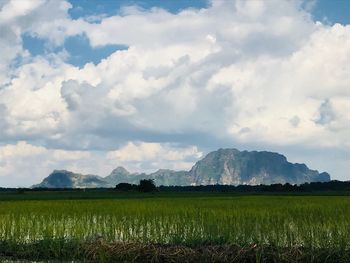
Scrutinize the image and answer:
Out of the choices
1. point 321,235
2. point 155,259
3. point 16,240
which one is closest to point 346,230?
point 321,235

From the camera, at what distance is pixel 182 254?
41.0 feet

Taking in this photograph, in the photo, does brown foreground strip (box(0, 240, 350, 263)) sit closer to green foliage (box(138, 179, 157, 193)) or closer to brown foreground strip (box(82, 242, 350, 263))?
brown foreground strip (box(82, 242, 350, 263))

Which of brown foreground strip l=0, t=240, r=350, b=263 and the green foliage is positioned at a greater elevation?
the green foliage

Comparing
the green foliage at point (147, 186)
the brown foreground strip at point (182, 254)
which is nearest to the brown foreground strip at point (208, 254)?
the brown foreground strip at point (182, 254)

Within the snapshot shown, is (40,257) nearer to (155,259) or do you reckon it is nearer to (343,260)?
(155,259)

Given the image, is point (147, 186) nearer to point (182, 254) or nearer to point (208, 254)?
point (182, 254)

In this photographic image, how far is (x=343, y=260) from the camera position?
12523mm

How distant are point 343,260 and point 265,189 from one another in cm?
9682

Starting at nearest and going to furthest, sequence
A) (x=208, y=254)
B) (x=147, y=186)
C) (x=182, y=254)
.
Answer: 1. (x=208, y=254)
2. (x=182, y=254)
3. (x=147, y=186)

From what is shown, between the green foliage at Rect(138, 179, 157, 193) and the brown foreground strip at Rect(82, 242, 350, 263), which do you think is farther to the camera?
the green foliage at Rect(138, 179, 157, 193)

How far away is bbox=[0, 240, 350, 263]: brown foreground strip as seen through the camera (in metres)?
12.2

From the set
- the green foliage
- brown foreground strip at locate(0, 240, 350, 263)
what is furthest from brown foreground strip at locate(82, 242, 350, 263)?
the green foliage

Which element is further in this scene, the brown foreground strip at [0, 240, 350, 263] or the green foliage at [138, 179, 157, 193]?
the green foliage at [138, 179, 157, 193]

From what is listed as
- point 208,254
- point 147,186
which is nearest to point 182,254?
point 208,254
